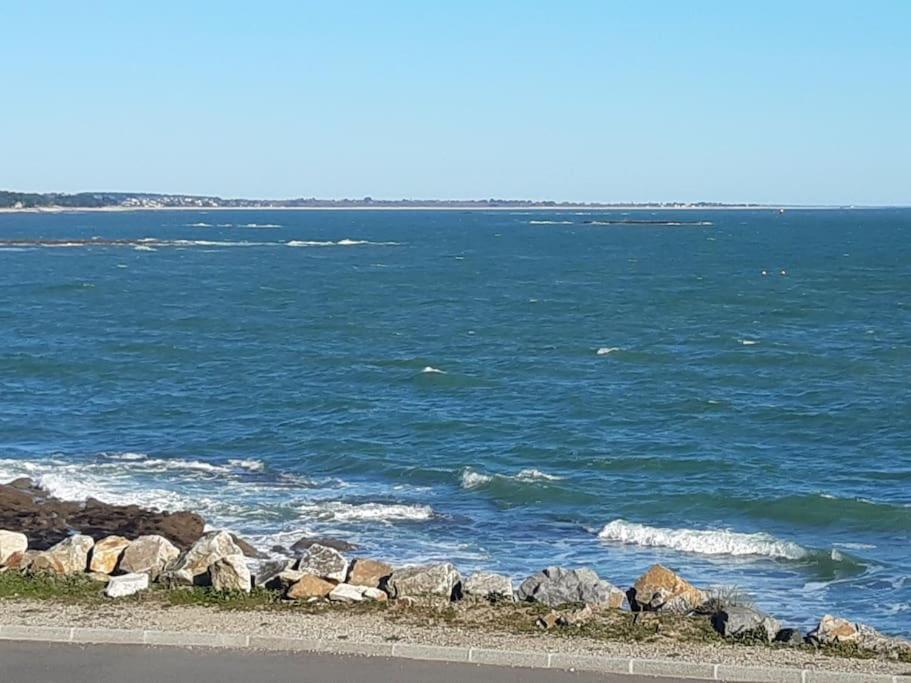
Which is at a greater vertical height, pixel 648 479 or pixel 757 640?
pixel 757 640

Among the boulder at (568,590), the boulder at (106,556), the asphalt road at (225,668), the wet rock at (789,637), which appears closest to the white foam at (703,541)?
the boulder at (568,590)

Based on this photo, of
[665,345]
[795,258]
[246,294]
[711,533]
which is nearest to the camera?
[711,533]

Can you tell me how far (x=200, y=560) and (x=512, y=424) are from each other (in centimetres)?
2104

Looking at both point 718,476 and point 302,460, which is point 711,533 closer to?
point 718,476

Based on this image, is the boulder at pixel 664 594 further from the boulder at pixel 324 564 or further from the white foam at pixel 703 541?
the white foam at pixel 703 541

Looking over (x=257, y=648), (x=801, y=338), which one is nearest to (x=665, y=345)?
(x=801, y=338)

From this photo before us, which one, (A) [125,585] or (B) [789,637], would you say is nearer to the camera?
(B) [789,637]

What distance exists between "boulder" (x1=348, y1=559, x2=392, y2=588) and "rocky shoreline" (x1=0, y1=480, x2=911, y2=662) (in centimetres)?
1

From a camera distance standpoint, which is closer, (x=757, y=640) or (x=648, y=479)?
(x=757, y=640)

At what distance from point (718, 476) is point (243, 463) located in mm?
11842

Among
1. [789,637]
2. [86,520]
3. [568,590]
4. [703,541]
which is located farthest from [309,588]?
[703,541]

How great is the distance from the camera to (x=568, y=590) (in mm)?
16281

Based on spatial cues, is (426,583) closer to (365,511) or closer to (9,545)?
(9,545)

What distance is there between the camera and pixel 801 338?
58.3 m
